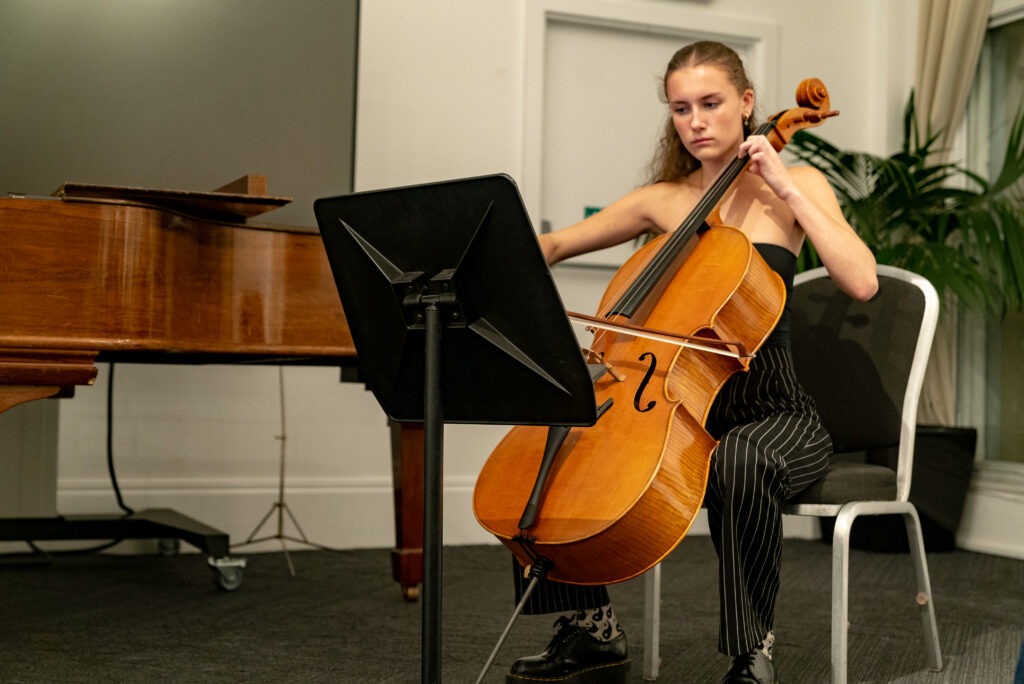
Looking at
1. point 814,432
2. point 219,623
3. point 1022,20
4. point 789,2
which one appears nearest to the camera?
point 814,432

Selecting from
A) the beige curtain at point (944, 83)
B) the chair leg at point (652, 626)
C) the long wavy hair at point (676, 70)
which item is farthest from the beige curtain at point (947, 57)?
the chair leg at point (652, 626)

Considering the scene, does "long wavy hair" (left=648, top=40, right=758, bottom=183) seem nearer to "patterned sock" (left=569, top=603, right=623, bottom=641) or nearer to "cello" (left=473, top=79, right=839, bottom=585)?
"cello" (left=473, top=79, right=839, bottom=585)

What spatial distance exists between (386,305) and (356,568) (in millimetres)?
1859

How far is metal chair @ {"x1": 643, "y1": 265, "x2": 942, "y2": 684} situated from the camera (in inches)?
64.2

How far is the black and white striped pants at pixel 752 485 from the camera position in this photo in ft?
4.90

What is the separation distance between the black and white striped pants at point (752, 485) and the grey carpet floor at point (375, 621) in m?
0.35

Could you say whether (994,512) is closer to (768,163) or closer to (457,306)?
(768,163)

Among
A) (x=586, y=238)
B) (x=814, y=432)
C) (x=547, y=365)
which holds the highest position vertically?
(x=586, y=238)

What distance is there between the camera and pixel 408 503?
242 cm

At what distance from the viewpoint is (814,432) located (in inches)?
65.4

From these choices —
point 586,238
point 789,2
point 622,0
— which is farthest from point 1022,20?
point 586,238

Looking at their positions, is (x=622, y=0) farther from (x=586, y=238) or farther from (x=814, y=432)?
(x=814, y=432)

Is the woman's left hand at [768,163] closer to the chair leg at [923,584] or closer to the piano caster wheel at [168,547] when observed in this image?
the chair leg at [923,584]

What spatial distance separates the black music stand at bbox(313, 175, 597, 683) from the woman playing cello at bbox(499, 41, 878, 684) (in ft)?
1.18
